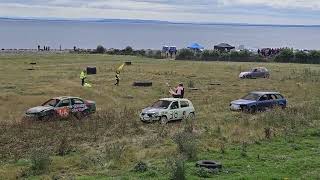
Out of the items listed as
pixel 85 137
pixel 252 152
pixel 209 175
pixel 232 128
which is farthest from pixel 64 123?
pixel 209 175

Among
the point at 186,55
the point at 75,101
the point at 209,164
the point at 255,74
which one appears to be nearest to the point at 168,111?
the point at 75,101

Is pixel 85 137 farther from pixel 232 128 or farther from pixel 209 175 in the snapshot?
pixel 209 175

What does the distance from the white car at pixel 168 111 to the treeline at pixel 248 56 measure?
2058 inches

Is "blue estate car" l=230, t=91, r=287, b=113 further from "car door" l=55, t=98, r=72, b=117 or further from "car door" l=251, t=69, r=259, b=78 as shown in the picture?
"car door" l=251, t=69, r=259, b=78

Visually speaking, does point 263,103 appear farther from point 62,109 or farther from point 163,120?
point 62,109

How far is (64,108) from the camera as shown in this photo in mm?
26672

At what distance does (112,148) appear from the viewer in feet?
60.7

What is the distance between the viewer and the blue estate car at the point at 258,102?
2984 centimetres

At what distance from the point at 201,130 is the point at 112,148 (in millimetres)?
5663

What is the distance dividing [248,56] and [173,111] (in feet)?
182

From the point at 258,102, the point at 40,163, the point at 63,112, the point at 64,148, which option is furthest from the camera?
the point at 258,102

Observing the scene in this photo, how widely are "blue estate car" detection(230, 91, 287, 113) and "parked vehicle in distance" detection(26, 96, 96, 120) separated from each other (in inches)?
308

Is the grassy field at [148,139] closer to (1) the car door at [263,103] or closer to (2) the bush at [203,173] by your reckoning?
(2) the bush at [203,173]

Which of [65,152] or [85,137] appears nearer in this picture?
[65,152]
